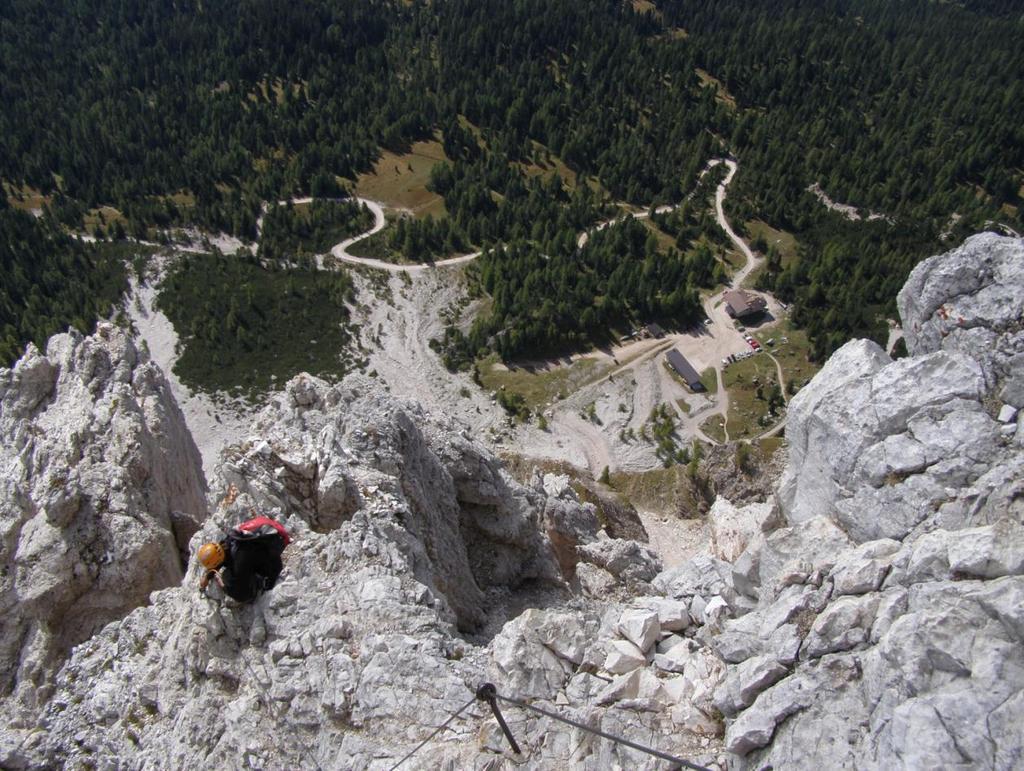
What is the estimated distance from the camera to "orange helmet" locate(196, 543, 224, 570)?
60.2ft

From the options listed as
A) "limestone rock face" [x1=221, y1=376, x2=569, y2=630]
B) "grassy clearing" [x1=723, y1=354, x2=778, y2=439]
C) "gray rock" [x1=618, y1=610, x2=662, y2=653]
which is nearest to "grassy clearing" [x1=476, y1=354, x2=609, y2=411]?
"grassy clearing" [x1=723, y1=354, x2=778, y2=439]

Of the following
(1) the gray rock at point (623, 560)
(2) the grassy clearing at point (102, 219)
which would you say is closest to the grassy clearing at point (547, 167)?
(2) the grassy clearing at point (102, 219)

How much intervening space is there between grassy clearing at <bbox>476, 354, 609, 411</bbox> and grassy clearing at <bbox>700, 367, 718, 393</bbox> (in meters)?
12.7

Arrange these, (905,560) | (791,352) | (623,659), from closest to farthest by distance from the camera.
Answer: (905,560), (623,659), (791,352)

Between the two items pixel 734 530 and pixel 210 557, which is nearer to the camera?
pixel 210 557

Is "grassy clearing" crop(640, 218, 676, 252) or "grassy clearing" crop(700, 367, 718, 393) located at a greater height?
"grassy clearing" crop(640, 218, 676, 252)

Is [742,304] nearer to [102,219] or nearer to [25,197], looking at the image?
[102,219]

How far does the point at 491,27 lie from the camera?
525 feet

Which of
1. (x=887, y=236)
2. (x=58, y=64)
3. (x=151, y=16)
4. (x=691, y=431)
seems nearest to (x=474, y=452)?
(x=691, y=431)

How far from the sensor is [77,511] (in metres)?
28.4

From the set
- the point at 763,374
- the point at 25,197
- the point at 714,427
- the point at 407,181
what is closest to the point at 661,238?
the point at 763,374

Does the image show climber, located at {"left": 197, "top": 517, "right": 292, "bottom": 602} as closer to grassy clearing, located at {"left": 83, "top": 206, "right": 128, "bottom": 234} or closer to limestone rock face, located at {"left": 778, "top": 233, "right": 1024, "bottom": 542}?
limestone rock face, located at {"left": 778, "top": 233, "right": 1024, "bottom": 542}

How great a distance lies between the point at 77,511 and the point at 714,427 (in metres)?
64.4

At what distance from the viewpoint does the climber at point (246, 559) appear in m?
18.8
